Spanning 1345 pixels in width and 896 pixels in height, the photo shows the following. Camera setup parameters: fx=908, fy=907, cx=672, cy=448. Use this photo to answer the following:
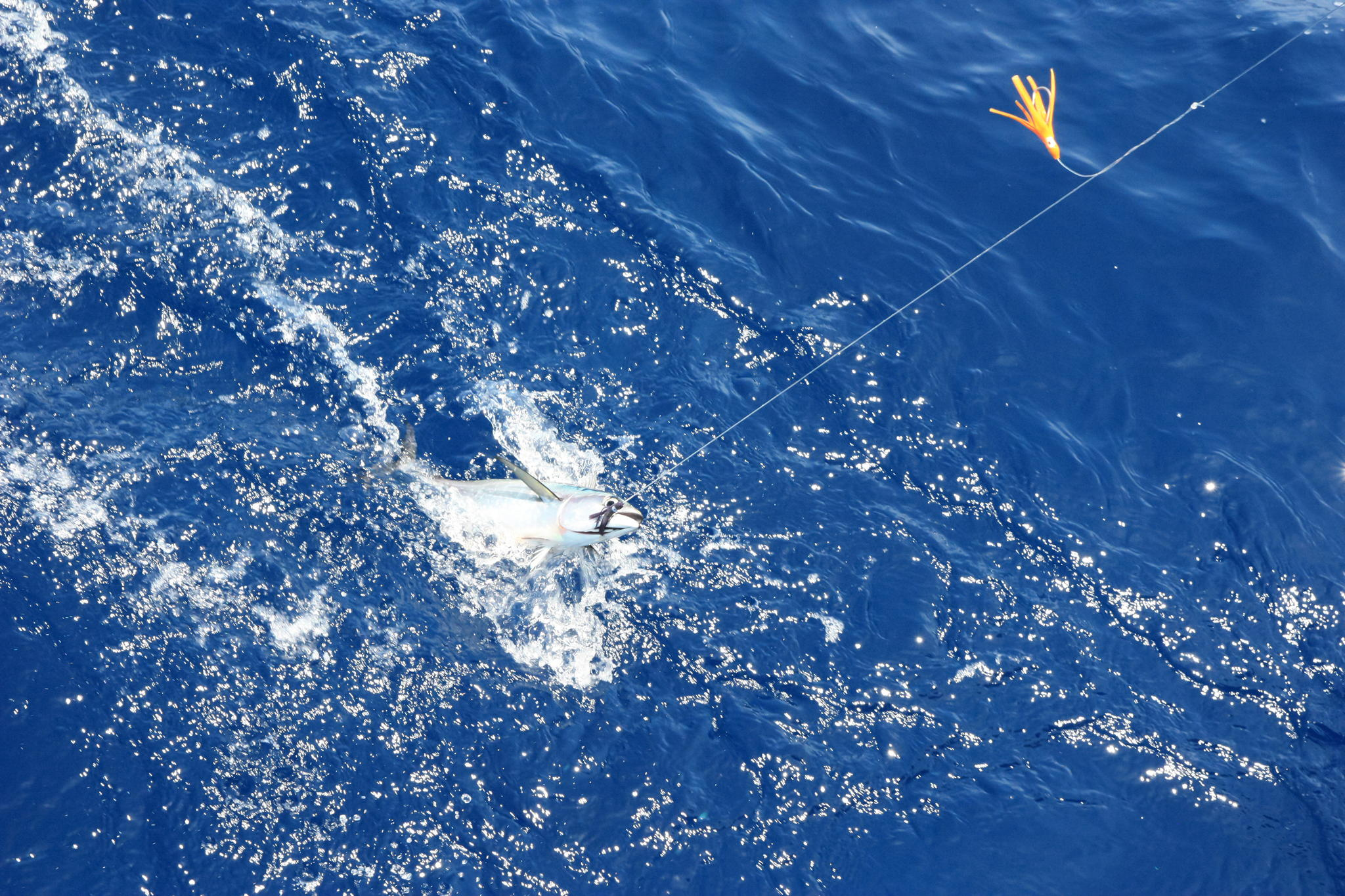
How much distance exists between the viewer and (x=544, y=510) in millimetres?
10742

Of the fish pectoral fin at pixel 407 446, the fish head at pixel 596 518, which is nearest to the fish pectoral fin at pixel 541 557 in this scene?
the fish head at pixel 596 518

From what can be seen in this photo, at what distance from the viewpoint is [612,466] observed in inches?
470

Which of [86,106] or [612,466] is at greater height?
[86,106]

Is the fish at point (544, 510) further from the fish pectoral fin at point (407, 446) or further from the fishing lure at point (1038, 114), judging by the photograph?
the fishing lure at point (1038, 114)

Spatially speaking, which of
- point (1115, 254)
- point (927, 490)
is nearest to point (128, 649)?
point (927, 490)

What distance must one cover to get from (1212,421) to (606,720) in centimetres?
976

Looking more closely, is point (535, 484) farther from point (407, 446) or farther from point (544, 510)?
point (407, 446)

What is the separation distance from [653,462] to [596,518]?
200 centimetres

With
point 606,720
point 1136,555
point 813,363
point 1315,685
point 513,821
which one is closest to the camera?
point 513,821

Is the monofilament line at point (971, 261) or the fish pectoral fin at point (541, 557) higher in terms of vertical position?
the monofilament line at point (971, 261)

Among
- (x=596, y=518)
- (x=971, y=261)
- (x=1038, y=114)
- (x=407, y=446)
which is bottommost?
(x=407, y=446)

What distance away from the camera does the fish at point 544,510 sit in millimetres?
10234

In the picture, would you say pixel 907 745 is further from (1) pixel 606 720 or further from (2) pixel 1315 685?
(2) pixel 1315 685

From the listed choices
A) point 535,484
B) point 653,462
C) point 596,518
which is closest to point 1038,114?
point 653,462
